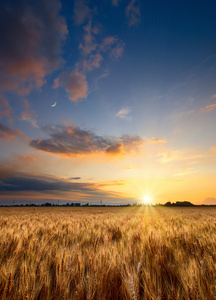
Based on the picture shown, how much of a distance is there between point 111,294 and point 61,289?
0.39m

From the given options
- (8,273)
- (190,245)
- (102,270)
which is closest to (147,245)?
(190,245)

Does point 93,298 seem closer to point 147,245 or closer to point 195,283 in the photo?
point 195,283

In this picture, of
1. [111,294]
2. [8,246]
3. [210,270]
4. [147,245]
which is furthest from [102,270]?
[8,246]

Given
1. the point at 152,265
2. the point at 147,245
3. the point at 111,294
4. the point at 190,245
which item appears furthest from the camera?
the point at 190,245

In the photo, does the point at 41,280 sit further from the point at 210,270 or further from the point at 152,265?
the point at 210,270

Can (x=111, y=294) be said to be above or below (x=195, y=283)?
below

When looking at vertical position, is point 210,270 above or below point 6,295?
above

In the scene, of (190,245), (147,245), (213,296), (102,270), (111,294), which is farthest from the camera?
(190,245)

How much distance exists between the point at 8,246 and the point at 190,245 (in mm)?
3036

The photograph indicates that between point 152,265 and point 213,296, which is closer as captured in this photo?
point 213,296

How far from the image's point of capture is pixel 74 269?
147cm

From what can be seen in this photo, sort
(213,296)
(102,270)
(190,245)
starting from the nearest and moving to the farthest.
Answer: (213,296)
(102,270)
(190,245)

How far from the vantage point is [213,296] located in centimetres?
112

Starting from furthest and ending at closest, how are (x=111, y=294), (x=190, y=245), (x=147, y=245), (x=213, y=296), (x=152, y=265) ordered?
(x=190, y=245) < (x=147, y=245) < (x=152, y=265) < (x=111, y=294) < (x=213, y=296)
